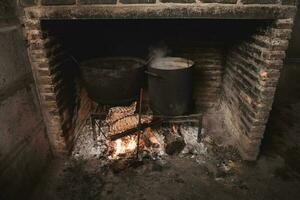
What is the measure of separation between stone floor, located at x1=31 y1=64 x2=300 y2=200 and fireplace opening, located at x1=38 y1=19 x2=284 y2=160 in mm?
230

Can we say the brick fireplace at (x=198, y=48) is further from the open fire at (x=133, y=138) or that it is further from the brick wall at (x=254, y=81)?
the open fire at (x=133, y=138)

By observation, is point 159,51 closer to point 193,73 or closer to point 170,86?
point 193,73

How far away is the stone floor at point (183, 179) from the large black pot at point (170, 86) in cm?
73

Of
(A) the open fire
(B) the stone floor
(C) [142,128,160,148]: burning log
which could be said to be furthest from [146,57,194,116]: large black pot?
(B) the stone floor

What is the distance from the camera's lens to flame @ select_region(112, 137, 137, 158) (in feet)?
11.6

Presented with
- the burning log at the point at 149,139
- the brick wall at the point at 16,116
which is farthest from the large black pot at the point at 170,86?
the brick wall at the point at 16,116

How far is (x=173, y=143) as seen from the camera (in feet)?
11.8

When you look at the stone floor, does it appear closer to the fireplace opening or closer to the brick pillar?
the fireplace opening

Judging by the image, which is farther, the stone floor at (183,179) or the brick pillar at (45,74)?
the stone floor at (183,179)

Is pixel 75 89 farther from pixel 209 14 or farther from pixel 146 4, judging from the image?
pixel 209 14

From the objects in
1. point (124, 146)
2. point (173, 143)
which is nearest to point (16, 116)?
point (124, 146)

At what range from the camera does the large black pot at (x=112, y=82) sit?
3.24 meters

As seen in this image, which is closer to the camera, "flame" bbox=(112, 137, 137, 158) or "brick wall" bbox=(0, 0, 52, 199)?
"brick wall" bbox=(0, 0, 52, 199)

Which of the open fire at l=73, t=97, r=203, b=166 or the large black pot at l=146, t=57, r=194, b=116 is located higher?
the large black pot at l=146, t=57, r=194, b=116
